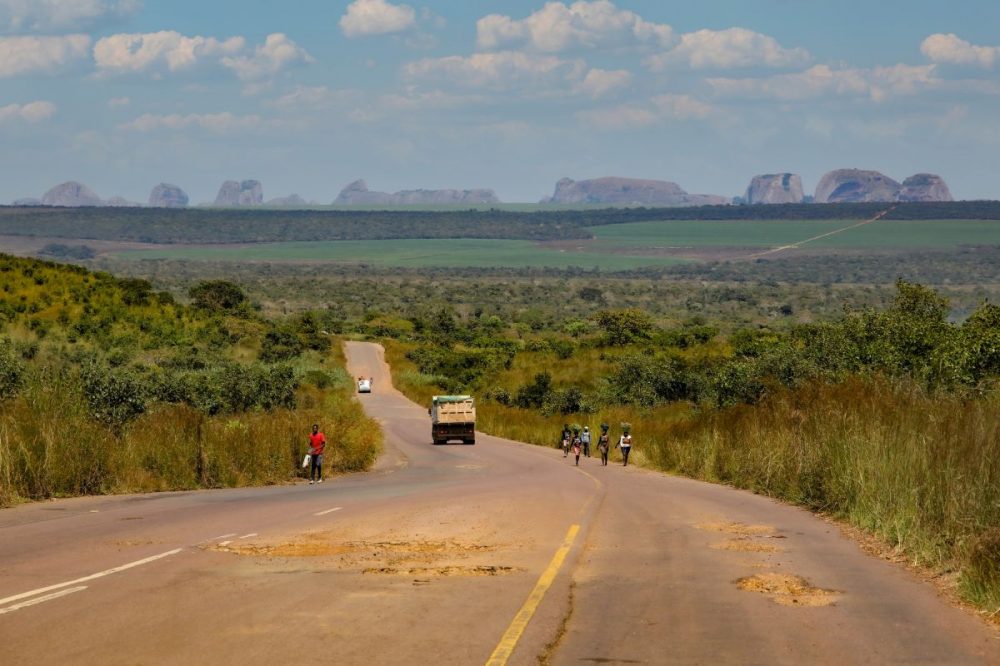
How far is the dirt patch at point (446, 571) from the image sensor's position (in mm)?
14070

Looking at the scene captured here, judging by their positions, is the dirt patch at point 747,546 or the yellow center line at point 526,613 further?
the dirt patch at point 747,546

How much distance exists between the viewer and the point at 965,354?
38.1 meters

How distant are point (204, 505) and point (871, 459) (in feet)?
35.2

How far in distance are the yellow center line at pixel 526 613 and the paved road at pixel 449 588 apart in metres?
0.04

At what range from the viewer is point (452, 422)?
193 ft

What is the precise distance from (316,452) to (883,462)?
15.9 metres

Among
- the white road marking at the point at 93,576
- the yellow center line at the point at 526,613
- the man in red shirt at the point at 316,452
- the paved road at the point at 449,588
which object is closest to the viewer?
the yellow center line at the point at 526,613

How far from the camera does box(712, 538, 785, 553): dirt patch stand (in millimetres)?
16641

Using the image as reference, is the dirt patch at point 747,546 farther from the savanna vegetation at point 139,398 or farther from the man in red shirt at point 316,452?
the man in red shirt at point 316,452

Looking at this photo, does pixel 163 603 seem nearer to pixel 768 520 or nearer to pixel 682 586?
pixel 682 586

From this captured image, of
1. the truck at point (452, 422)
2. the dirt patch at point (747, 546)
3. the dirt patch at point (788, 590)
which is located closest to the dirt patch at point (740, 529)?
the dirt patch at point (747, 546)

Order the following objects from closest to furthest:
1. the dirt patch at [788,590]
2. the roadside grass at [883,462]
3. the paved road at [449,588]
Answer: the paved road at [449,588], the dirt patch at [788,590], the roadside grass at [883,462]

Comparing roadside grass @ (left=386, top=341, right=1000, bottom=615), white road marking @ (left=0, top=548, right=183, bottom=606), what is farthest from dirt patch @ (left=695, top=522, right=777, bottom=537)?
white road marking @ (left=0, top=548, right=183, bottom=606)

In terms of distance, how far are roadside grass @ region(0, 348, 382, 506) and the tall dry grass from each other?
19 millimetres
